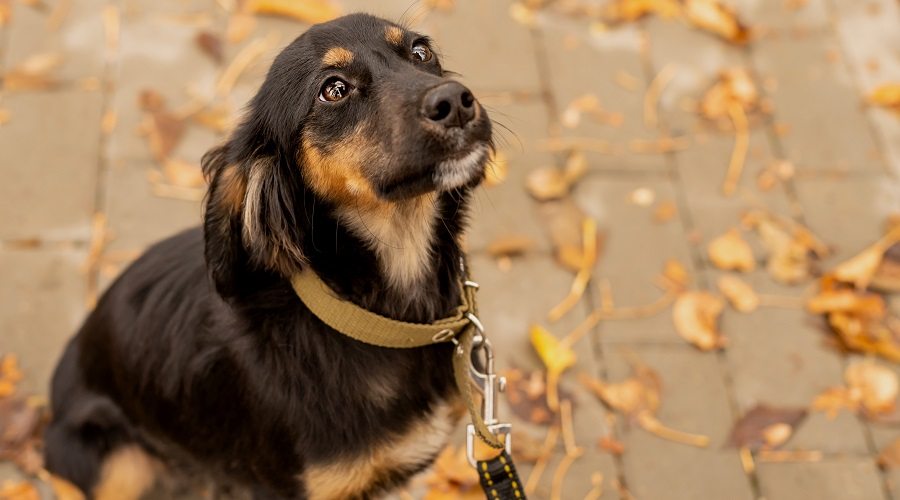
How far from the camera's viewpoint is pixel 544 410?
4.20 meters

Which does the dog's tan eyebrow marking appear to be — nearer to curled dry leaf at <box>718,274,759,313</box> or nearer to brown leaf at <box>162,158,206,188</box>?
→ brown leaf at <box>162,158,206,188</box>

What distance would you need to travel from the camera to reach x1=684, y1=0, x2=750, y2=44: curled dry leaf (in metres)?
5.54

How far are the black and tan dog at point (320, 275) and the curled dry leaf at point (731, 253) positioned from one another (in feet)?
6.38

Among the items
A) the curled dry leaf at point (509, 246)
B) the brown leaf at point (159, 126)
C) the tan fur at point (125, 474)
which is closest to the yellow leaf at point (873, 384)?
the curled dry leaf at point (509, 246)

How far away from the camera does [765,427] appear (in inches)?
165

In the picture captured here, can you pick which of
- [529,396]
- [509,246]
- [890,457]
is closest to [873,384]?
[890,457]

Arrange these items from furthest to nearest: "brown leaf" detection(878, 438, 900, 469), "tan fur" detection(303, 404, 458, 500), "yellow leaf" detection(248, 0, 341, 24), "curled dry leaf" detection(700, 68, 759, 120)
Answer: "yellow leaf" detection(248, 0, 341, 24), "curled dry leaf" detection(700, 68, 759, 120), "brown leaf" detection(878, 438, 900, 469), "tan fur" detection(303, 404, 458, 500)

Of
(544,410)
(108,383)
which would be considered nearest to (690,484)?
(544,410)

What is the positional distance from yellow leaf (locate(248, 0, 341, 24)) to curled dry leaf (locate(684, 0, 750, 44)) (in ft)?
6.73

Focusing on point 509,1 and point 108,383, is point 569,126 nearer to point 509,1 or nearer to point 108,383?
point 509,1

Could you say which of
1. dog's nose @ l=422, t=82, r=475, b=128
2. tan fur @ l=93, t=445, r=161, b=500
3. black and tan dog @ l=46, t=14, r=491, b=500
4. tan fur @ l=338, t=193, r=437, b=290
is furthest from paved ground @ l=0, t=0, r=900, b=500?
dog's nose @ l=422, t=82, r=475, b=128

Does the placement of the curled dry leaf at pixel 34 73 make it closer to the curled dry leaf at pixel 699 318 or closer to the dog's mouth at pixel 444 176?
the dog's mouth at pixel 444 176

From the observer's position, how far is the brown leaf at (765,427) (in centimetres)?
414

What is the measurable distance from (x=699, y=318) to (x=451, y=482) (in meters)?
1.39
